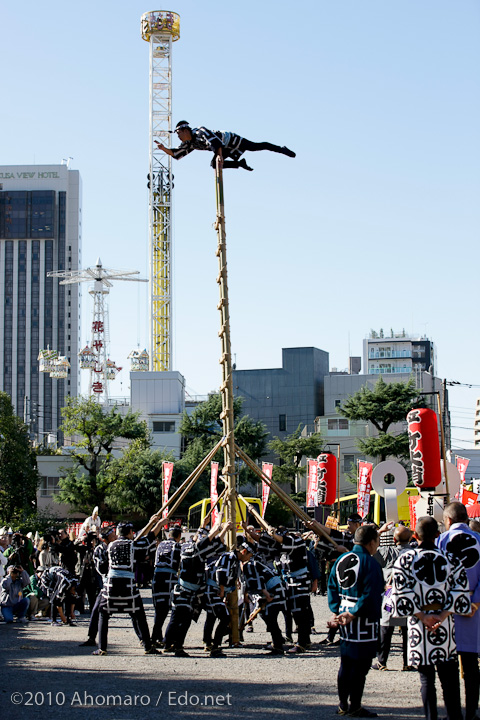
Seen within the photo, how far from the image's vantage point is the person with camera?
15.5 m

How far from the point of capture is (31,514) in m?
47.4

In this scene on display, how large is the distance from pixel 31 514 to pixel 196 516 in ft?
45.5

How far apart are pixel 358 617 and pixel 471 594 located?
3.34 ft

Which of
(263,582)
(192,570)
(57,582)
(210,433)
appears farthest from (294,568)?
(210,433)

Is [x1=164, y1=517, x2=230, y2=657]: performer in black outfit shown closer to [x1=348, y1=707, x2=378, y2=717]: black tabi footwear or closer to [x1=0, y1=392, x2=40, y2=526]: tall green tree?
[x1=348, y1=707, x2=378, y2=717]: black tabi footwear

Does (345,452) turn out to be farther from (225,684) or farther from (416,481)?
(225,684)

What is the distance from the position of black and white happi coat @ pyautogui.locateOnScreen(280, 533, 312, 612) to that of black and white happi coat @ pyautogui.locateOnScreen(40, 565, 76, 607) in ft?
16.9

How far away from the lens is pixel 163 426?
62.3 metres

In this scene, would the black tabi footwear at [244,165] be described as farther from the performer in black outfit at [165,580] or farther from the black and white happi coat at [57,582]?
the black and white happi coat at [57,582]

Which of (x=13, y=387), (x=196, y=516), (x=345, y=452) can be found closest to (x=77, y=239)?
(x=13, y=387)

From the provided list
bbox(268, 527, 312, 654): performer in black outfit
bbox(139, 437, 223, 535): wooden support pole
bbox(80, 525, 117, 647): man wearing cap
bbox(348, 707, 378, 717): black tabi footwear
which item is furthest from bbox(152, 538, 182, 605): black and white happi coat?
bbox(348, 707, 378, 717): black tabi footwear

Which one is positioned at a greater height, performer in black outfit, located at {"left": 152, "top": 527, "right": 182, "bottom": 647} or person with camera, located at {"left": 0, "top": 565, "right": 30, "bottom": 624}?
performer in black outfit, located at {"left": 152, "top": 527, "right": 182, "bottom": 647}

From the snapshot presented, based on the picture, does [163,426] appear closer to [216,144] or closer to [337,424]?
[337,424]
